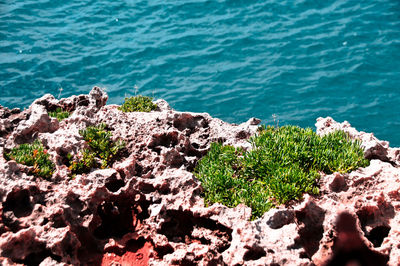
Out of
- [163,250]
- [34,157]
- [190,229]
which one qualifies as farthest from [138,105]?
[163,250]

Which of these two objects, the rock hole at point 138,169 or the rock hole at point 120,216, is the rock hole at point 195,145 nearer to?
Result: the rock hole at point 138,169

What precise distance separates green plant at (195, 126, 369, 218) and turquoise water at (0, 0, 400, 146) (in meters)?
9.77

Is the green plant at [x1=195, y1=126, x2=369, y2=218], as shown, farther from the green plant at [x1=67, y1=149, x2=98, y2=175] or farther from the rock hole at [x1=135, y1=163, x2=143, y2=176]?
the green plant at [x1=67, y1=149, x2=98, y2=175]

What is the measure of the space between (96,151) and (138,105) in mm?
3391

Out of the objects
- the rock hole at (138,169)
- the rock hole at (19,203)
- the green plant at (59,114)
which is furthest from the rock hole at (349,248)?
the green plant at (59,114)

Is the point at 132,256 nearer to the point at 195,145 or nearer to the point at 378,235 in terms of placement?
the point at 195,145

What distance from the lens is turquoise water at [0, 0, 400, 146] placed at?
2008 cm

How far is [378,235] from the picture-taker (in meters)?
7.11

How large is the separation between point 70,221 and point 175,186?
2.06m

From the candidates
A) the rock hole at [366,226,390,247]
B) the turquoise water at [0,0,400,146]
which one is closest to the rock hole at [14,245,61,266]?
the rock hole at [366,226,390,247]

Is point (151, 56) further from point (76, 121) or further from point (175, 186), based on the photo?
point (175, 186)

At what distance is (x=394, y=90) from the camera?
19750 millimetres

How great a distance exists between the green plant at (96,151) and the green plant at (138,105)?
2248mm

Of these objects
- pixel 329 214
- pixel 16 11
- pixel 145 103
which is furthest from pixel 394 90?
pixel 16 11
